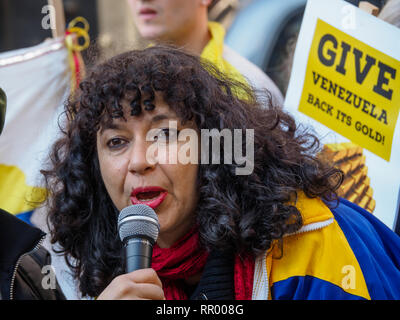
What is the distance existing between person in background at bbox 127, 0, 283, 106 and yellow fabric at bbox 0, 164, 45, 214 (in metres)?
1.04

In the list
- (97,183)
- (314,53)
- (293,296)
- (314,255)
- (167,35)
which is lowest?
(293,296)

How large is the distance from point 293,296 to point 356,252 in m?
0.28

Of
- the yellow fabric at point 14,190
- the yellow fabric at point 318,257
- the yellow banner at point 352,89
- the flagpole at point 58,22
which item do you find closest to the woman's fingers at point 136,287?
the yellow fabric at point 318,257

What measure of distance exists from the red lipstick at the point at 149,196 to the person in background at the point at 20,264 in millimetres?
421

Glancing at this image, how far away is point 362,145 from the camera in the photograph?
2.79m

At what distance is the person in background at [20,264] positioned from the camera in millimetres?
2211

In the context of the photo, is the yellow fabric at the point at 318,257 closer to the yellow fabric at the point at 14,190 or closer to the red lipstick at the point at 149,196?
the red lipstick at the point at 149,196

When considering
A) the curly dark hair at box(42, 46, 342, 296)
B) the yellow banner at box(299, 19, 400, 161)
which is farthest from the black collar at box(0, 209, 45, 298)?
the yellow banner at box(299, 19, 400, 161)

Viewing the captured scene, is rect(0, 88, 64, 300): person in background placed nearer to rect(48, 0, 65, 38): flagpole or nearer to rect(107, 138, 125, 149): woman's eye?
rect(107, 138, 125, 149): woman's eye

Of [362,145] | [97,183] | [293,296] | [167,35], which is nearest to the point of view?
[293,296]

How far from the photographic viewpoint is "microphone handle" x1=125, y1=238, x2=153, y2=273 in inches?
67.6

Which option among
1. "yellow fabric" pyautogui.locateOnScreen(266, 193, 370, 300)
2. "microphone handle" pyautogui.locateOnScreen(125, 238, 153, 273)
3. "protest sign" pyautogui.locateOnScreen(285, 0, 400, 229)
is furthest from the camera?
"protest sign" pyautogui.locateOnScreen(285, 0, 400, 229)

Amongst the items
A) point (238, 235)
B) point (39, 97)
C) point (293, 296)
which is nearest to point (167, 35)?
point (39, 97)
